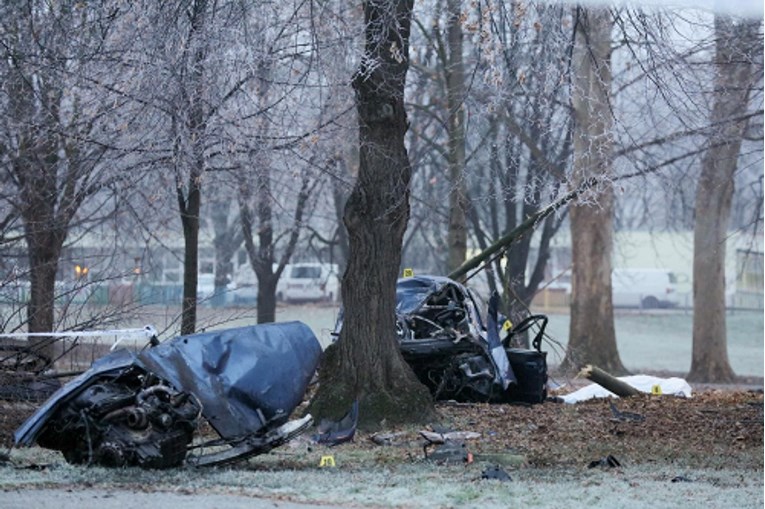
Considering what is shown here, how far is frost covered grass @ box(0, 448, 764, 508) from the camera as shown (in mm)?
8617

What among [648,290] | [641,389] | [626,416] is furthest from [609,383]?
[648,290]

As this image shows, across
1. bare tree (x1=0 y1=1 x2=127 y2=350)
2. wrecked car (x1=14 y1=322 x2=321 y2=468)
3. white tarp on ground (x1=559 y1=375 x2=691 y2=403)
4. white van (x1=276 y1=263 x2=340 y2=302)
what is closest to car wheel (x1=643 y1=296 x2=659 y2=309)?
white van (x1=276 y1=263 x2=340 y2=302)

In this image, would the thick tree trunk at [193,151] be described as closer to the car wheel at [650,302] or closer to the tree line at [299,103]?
the tree line at [299,103]

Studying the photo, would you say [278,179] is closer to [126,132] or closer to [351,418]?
[126,132]

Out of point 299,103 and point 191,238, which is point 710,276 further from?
point 299,103

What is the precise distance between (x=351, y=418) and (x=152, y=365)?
2.96 metres

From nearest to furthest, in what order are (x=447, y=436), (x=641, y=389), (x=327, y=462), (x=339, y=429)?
(x=327, y=462), (x=447, y=436), (x=339, y=429), (x=641, y=389)

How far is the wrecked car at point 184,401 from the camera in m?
9.24

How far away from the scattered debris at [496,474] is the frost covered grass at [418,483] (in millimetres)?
88

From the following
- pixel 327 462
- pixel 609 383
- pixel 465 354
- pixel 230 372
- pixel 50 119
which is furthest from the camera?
pixel 609 383

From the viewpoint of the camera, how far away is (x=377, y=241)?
12500 mm

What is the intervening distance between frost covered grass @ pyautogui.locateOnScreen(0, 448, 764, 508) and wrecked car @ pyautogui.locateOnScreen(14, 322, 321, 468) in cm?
20

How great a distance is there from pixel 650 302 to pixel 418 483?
4804cm

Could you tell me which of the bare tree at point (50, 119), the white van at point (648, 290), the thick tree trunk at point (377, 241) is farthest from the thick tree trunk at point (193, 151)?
the white van at point (648, 290)
